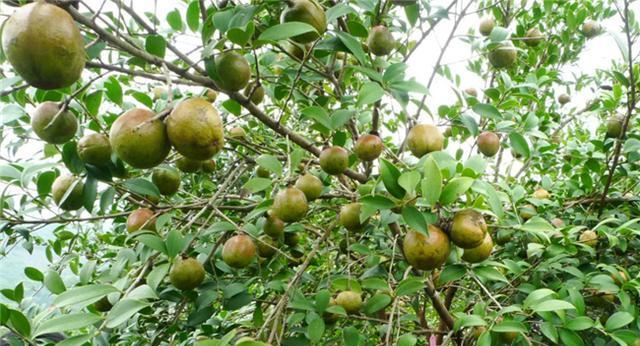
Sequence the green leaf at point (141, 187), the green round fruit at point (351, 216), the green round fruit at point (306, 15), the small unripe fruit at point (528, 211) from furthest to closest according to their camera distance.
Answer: the small unripe fruit at point (528, 211) < the green round fruit at point (351, 216) < the green leaf at point (141, 187) < the green round fruit at point (306, 15)

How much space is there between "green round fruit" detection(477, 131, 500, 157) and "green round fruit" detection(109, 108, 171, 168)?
1.16 m

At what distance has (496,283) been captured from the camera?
1.91 m

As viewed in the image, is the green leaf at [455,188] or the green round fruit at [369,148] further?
the green round fruit at [369,148]

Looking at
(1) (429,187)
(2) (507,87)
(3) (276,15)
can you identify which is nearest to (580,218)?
(2) (507,87)

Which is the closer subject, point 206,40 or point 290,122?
point 206,40

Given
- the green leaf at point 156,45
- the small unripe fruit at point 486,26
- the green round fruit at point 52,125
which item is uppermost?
the green leaf at point 156,45

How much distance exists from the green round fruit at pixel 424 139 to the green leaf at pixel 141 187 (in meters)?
0.73

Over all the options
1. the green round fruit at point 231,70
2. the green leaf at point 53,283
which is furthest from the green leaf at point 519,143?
the green leaf at point 53,283

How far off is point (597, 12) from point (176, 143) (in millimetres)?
2624

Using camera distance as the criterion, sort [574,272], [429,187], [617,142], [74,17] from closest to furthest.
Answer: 1. [74,17]
2. [429,187]
3. [574,272]
4. [617,142]

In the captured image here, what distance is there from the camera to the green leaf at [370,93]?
113 centimetres

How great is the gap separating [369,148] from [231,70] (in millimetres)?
499

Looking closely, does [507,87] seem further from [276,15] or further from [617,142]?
[276,15]

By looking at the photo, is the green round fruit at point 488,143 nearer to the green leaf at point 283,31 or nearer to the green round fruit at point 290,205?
the green round fruit at point 290,205
